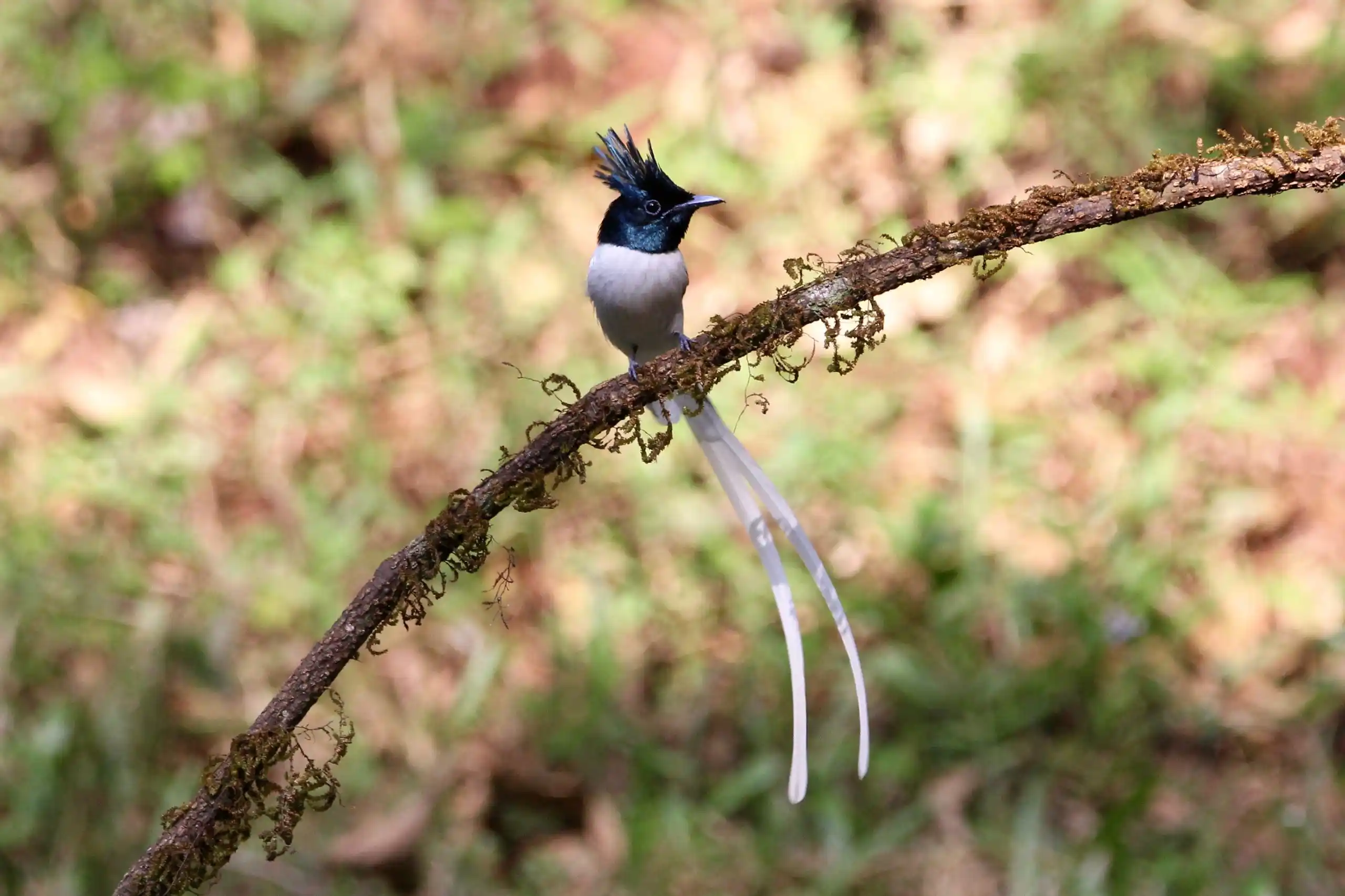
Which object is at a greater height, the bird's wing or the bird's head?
the bird's head

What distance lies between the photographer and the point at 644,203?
2.87 meters

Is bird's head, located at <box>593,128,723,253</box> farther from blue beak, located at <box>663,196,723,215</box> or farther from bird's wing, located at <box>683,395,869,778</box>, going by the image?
bird's wing, located at <box>683,395,869,778</box>

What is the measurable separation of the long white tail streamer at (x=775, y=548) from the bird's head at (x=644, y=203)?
1.66 feet

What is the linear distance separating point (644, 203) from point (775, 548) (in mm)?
970

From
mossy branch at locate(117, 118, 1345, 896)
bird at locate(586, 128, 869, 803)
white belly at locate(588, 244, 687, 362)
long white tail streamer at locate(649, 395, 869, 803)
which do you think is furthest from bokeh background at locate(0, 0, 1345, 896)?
mossy branch at locate(117, 118, 1345, 896)

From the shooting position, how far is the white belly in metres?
2.81

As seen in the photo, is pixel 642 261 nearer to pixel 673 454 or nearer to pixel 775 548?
pixel 775 548

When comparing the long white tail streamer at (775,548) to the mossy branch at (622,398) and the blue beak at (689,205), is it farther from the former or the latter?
the blue beak at (689,205)

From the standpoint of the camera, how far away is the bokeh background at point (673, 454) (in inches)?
153

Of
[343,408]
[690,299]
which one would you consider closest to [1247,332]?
[690,299]

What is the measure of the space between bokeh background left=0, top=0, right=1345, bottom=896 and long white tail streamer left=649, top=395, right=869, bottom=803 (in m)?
1.69

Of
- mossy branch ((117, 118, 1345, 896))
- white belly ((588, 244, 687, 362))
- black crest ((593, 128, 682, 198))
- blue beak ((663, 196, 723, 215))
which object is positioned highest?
black crest ((593, 128, 682, 198))

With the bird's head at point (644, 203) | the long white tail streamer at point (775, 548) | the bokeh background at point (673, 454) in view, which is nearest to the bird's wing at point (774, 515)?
the long white tail streamer at point (775, 548)

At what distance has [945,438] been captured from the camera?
4871 mm
